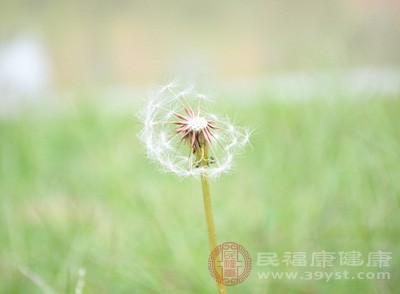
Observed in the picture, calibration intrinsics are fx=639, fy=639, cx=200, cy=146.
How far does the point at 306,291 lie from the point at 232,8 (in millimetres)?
510

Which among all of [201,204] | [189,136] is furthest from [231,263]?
[189,136]

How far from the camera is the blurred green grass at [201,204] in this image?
38.1 inches

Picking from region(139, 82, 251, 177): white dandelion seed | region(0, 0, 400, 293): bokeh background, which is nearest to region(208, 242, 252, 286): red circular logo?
region(0, 0, 400, 293): bokeh background

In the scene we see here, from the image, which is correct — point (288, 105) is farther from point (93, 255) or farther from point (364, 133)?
A: point (93, 255)

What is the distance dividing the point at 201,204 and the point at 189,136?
0.37m

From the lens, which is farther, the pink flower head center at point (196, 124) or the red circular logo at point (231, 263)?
the red circular logo at point (231, 263)

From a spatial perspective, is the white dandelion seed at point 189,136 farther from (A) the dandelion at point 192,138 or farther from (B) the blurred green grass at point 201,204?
(B) the blurred green grass at point 201,204

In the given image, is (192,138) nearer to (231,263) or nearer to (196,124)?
(196,124)

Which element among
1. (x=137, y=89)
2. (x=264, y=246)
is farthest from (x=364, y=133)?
(x=137, y=89)

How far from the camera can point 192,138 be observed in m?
0.68

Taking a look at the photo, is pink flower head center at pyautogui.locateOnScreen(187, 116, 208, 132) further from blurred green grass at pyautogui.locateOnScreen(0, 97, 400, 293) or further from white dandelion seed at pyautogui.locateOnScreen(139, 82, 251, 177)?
blurred green grass at pyautogui.locateOnScreen(0, 97, 400, 293)

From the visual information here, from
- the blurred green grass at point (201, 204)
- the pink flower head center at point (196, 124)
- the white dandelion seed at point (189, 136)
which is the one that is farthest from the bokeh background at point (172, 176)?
the pink flower head center at point (196, 124)

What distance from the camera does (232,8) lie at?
44.8 inches

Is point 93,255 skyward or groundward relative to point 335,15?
groundward
